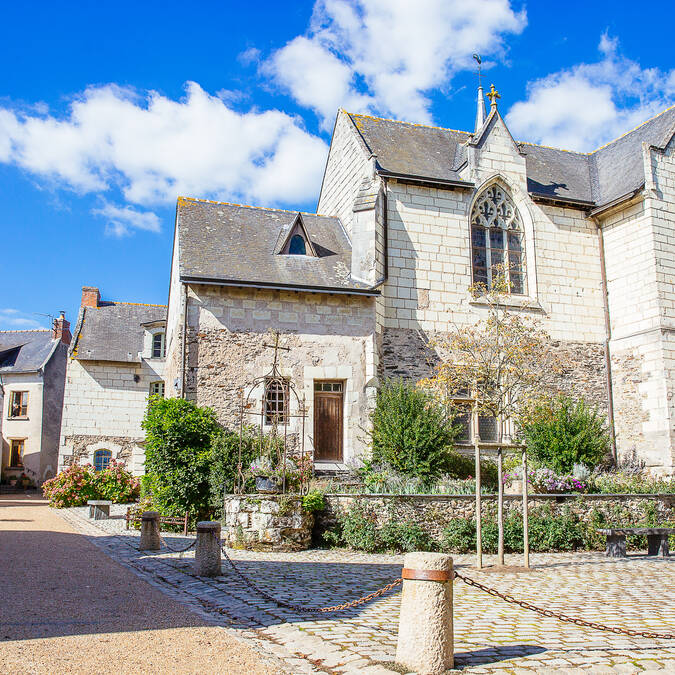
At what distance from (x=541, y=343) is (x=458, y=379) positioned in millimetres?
2883

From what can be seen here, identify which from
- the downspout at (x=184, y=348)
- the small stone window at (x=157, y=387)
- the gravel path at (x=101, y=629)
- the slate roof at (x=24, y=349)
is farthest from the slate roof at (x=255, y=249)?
the slate roof at (x=24, y=349)

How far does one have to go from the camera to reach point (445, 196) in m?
16.8

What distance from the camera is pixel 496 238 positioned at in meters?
17.2

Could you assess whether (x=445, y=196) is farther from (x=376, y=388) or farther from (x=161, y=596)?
(x=161, y=596)

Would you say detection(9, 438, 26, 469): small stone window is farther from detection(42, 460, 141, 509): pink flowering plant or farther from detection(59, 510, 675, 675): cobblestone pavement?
detection(59, 510, 675, 675): cobblestone pavement

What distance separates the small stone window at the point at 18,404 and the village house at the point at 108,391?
7869 mm

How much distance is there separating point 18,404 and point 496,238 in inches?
940

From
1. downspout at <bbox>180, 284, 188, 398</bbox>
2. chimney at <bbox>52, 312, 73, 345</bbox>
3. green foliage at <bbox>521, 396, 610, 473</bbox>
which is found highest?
chimney at <bbox>52, 312, 73, 345</bbox>

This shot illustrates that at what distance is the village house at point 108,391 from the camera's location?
23.2 m

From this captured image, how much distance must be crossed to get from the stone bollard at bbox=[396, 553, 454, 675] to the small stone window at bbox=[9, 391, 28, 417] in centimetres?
3005

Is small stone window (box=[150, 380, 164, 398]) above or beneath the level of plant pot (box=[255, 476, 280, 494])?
above

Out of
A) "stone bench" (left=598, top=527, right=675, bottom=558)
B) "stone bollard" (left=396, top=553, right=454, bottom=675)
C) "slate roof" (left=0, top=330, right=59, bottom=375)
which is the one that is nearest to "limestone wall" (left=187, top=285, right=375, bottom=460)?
"stone bench" (left=598, top=527, right=675, bottom=558)

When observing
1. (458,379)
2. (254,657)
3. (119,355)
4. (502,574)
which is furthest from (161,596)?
(119,355)

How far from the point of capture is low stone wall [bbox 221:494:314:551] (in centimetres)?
1028
